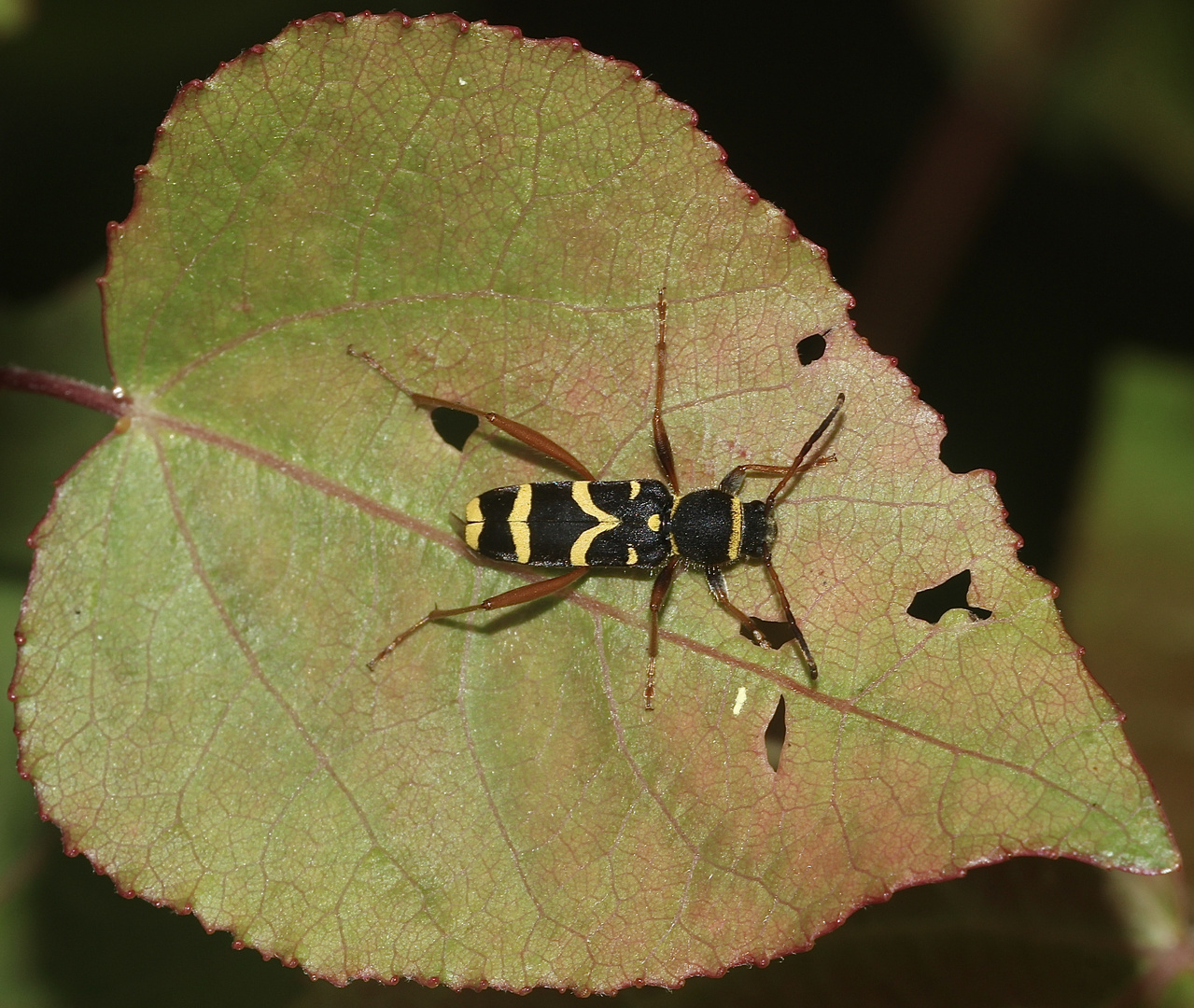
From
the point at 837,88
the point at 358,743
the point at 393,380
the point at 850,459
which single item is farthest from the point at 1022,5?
the point at 358,743

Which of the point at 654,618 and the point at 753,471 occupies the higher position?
the point at 753,471

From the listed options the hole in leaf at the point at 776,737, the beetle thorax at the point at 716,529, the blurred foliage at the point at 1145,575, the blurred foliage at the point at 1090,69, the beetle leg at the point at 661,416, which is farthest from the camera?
the blurred foliage at the point at 1090,69

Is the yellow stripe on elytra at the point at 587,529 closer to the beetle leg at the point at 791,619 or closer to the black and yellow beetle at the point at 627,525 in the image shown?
the black and yellow beetle at the point at 627,525

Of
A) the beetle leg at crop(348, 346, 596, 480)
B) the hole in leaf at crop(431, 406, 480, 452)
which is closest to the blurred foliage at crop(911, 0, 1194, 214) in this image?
the hole in leaf at crop(431, 406, 480, 452)

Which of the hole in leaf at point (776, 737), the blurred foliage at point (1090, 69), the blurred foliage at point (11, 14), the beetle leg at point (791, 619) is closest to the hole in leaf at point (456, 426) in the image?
the beetle leg at point (791, 619)

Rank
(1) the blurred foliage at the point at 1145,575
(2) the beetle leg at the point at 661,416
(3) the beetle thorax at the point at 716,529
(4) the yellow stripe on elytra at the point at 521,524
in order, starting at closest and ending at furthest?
(2) the beetle leg at the point at 661,416 < (4) the yellow stripe on elytra at the point at 521,524 < (3) the beetle thorax at the point at 716,529 < (1) the blurred foliage at the point at 1145,575

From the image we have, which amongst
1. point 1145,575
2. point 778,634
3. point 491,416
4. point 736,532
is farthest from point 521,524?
point 1145,575

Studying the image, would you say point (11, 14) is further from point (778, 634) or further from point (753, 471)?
point (778, 634)

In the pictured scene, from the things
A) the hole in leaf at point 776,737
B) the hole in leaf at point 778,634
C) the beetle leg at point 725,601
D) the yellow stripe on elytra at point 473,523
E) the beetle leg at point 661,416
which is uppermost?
the beetle leg at point 661,416

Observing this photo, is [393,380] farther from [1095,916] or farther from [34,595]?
[1095,916]
